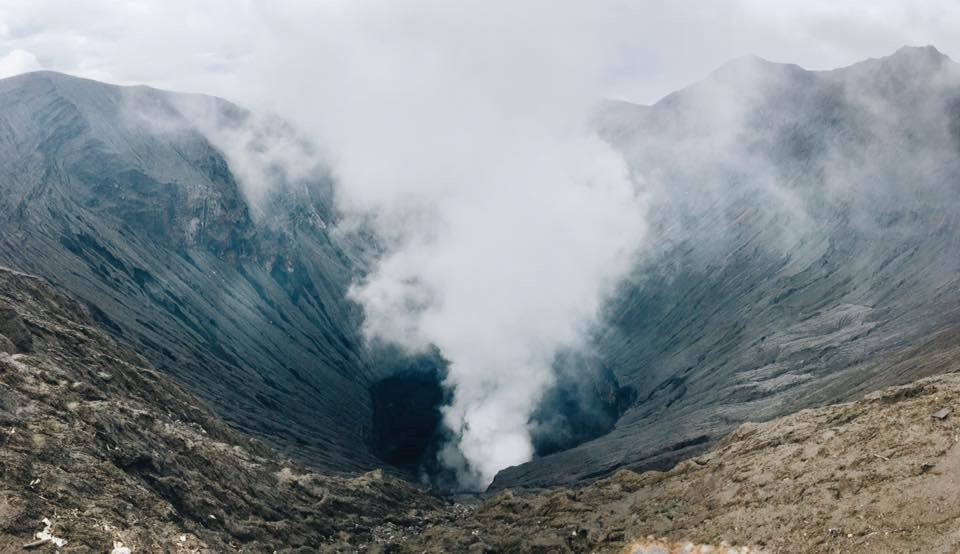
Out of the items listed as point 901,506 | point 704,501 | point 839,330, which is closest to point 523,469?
point 839,330

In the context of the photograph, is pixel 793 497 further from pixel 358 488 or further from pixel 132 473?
pixel 358 488

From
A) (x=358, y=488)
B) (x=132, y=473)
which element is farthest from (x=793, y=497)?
(x=358, y=488)

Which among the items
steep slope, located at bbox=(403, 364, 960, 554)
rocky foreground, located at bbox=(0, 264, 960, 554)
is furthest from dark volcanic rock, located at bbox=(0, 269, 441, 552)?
steep slope, located at bbox=(403, 364, 960, 554)

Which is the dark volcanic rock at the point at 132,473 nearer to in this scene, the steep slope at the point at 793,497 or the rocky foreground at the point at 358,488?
the rocky foreground at the point at 358,488

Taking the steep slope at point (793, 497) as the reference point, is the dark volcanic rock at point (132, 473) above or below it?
above

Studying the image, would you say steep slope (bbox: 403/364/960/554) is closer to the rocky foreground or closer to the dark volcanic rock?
the rocky foreground

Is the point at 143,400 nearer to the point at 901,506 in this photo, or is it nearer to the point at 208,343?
the point at 901,506

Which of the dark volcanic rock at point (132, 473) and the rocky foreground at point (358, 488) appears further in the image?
the dark volcanic rock at point (132, 473)

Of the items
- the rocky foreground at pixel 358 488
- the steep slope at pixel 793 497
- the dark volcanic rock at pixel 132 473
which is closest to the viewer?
the steep slope at pixel 793 497

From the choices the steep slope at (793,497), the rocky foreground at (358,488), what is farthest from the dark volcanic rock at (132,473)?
the steep slope at (793,497)
